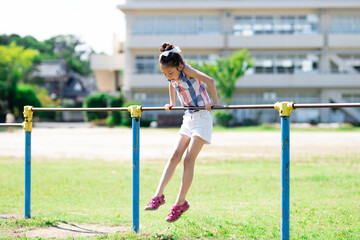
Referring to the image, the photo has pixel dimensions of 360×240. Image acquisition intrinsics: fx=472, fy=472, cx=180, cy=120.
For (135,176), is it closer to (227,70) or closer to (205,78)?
(205,78)

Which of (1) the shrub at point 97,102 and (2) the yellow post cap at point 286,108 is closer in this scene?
(2) the yellow post cap at point 286,108

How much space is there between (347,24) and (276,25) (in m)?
6.27

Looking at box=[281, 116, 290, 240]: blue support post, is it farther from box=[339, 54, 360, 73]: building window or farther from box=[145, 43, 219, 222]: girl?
box=[339, 54, 360, 73]: building window

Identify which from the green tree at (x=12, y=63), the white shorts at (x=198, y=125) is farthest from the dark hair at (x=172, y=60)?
the green tree at (x=12, y=63)

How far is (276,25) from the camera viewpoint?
41.7 meters

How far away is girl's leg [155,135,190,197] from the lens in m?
4.95

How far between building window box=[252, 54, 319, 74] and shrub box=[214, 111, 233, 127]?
7.36m

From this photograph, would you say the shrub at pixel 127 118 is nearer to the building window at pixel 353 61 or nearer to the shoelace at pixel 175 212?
the building window at pixel 353 61

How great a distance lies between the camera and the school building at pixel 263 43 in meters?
40.9

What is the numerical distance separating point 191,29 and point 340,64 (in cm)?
1337

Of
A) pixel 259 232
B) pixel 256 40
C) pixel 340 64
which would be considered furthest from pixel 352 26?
pixel 259 232

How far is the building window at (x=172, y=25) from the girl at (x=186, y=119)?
37.0 m

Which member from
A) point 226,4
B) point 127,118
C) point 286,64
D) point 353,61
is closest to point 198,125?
point 127,118

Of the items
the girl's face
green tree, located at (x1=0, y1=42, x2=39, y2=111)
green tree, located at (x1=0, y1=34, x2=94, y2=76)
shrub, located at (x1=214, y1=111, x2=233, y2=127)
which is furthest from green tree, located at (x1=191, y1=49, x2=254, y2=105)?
green tree, located at (x1=0, y1=34, x2=94, y2=76)
